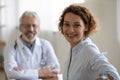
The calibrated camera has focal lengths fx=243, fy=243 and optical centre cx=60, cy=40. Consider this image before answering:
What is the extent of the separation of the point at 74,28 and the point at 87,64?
203mm

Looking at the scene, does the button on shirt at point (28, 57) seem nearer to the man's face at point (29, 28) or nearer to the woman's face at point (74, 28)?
the man's face at point (29, 28)

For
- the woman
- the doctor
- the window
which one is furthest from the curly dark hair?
the window

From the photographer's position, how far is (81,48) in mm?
1227

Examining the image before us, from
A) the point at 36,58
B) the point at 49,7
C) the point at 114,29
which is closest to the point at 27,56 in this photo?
the point at 36,58

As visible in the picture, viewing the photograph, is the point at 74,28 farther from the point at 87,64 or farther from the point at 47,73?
the point at 47,73

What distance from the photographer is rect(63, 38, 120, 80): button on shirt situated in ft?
3.27

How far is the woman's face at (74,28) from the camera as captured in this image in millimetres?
1204

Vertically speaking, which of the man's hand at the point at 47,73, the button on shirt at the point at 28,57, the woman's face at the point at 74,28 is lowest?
the man's hand at the point at 47,73

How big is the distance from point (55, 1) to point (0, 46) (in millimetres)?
1065

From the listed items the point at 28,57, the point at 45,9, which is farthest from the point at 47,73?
the point at 45,9

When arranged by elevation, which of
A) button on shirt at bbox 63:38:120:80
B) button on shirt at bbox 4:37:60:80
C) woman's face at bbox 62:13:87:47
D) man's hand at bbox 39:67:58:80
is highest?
woman's face at bbox 62:13:87:47

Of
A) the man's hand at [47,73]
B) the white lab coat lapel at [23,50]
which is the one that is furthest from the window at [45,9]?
the man's hand at [47,73]

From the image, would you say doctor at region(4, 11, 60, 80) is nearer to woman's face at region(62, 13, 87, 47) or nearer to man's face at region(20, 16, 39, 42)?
man's face at region(20, 16, 39, 42)

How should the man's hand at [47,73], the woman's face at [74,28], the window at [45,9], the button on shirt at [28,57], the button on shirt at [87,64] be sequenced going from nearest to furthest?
the button on shirt at [87,64] → the woman's face at [74,28] → the man's hand at [47,73] → the button on shirt at [28,57] → the window at [45,9]
